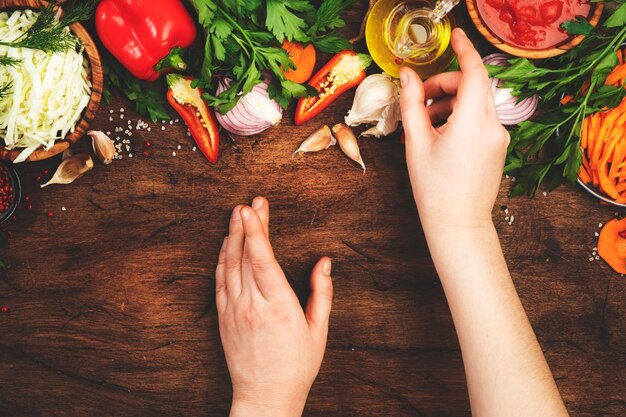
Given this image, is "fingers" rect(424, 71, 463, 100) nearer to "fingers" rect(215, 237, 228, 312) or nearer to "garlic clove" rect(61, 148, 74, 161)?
"fingers" rect(215, 237, 228, 312)

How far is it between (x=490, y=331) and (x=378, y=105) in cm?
64

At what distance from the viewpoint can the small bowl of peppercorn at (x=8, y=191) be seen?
138cm

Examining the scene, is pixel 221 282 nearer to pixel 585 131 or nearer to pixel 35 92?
pixel 35 92

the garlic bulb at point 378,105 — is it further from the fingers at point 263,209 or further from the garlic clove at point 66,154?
the garlic clove at point 66,154

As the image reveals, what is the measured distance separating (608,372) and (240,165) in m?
1.20

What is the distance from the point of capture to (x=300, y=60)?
141cm

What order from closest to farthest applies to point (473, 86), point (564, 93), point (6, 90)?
point (473, 86) < point (6, 90) < point (564, 93)

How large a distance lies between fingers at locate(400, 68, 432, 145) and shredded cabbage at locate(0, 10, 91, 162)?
792 mm

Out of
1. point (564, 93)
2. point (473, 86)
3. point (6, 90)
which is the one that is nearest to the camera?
point (473, 86)

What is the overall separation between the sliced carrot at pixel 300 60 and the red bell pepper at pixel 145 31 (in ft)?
0.86

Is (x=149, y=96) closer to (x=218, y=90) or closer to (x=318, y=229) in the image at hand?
(x=218, y=90)

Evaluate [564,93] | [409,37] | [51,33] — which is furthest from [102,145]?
[564,93]

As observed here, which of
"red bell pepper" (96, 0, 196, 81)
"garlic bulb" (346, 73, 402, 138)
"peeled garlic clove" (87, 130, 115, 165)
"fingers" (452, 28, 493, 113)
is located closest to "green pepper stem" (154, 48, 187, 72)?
"red bell pepper" (96, 0, 196, 81)

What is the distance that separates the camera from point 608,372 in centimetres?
149
